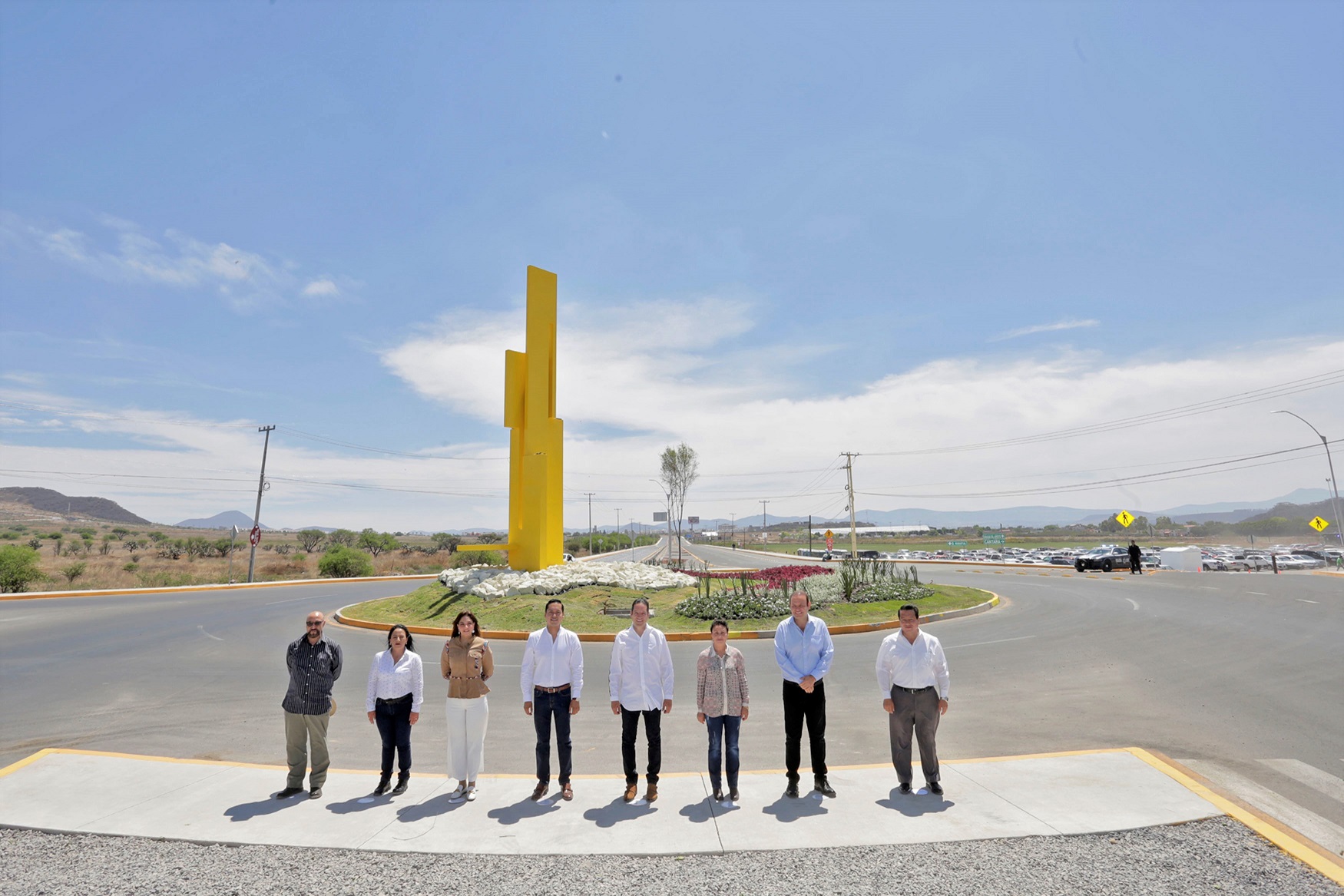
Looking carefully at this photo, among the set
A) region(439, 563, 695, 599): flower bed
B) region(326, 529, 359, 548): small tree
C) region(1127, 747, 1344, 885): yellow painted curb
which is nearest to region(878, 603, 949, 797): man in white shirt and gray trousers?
region(1127, 747, 1344, 885): yellow painted curb

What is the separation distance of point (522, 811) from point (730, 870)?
6.29 feet

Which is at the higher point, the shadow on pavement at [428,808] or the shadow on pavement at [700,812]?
the shadow on pavement at [428,808]

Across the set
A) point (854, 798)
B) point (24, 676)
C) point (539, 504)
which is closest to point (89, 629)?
point (24, 676)

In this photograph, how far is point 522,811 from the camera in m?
5.41

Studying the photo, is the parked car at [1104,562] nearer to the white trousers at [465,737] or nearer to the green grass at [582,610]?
the green grass at [582,610]

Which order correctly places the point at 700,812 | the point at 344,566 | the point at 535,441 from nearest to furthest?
the point at 700,812 → the point at 535,441 → the point at 344,566

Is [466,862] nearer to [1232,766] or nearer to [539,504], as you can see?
[1232,766]

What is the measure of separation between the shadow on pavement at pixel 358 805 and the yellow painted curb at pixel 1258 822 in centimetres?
682

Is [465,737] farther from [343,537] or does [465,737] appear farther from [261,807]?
[343,537]

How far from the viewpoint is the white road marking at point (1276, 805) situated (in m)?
4.87

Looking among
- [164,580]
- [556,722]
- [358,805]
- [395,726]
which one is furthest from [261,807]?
[164,580]

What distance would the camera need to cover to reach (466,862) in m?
4.56

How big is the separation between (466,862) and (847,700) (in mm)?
6046

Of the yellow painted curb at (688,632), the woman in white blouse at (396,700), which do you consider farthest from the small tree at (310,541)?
the woman in white blouse at (396,700)
